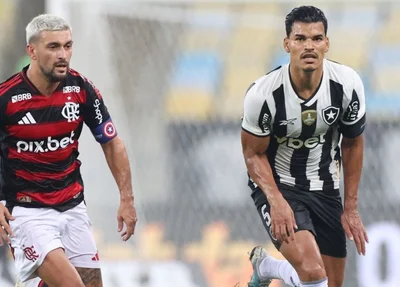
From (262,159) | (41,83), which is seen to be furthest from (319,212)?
(41,83)

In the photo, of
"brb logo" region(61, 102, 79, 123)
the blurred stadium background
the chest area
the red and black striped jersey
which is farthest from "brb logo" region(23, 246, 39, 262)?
the blurred stadium background

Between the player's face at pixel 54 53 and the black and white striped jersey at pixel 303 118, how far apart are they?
1.01 metres

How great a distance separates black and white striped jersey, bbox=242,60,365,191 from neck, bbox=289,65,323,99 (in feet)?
0.08

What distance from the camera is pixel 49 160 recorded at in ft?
18.7

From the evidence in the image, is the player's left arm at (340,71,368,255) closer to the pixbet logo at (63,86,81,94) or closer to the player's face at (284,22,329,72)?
the player's face at (284,22,329,72)

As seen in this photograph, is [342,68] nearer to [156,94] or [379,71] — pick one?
[379,71]

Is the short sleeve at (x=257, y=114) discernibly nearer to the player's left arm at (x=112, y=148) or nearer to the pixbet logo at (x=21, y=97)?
the player's left arm at (x=112, y=148)

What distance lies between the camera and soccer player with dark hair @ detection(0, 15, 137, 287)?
18.2ft

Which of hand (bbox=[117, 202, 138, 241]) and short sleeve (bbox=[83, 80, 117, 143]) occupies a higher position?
short sleeve (bbox=[83, 80, 117, 143])

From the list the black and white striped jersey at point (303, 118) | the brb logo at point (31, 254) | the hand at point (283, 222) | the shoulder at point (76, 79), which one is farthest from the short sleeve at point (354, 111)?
the brb logo at point (31, 254)

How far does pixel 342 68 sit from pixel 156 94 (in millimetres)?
3116

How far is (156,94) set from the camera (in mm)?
8617

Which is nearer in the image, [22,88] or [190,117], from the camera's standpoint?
[22,88]

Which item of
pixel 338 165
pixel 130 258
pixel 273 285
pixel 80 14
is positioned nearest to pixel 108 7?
pixel 80 14
